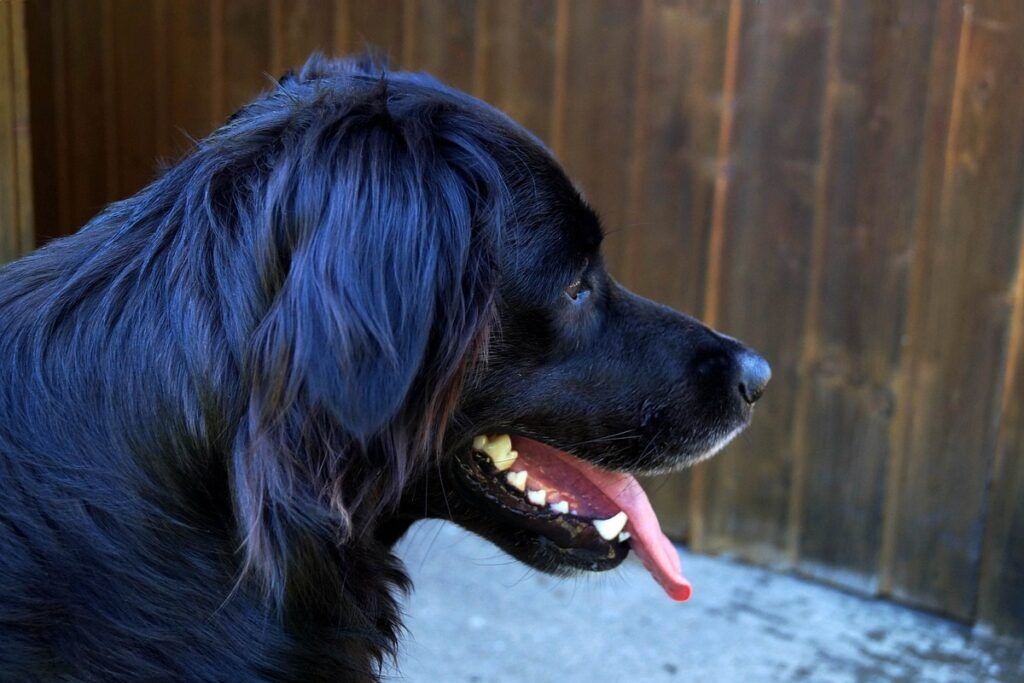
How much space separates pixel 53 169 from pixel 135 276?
12.4 ft

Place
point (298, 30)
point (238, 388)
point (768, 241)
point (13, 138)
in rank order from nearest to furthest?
point (238, 388)
point (13, 138)
point (768, 241)
point (298, 30)

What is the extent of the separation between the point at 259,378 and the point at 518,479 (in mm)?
736

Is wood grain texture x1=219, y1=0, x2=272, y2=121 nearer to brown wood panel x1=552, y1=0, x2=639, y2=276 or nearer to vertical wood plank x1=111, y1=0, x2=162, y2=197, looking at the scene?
vertical wood plank x1=111, y1=0, x2=162, y2=197

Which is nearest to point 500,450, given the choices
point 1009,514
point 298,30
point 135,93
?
point 1009,514

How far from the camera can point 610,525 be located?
2172 millimetres

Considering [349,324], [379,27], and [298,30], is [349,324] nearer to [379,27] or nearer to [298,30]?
[379,27]

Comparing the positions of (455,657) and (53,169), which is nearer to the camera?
(455,657)

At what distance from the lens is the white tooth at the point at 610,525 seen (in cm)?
216

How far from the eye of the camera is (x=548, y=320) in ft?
6.43

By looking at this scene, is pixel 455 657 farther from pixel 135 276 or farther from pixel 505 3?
pixel 505 3

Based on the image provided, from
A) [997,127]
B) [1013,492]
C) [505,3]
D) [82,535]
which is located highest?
[505,3]

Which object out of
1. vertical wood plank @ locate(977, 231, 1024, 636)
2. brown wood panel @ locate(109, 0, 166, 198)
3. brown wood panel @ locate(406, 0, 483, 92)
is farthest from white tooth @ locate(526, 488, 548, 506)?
brown wood panel @ locate(109, 0, 166, 198)

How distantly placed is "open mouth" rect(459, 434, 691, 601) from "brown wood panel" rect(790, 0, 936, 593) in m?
1.44

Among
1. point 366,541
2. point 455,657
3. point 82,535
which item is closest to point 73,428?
point 82,535
